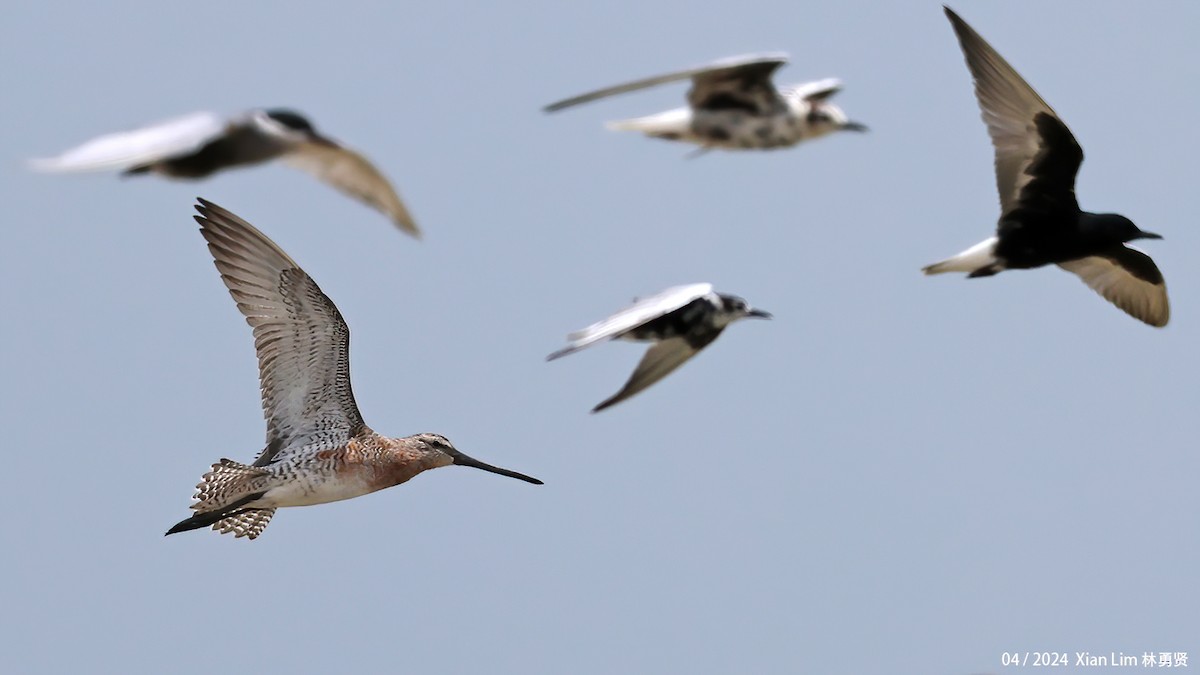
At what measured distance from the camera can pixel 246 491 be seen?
12578 mm

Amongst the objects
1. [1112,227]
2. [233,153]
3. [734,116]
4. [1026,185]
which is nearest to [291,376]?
[233,153]

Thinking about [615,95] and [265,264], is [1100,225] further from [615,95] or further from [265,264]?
[265,264]

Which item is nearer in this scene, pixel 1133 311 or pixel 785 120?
pixel 785 120

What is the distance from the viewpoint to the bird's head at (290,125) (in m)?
10.7

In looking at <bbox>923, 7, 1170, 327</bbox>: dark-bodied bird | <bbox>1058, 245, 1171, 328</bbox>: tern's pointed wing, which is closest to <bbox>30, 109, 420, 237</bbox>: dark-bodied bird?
<bbox>923, 7, 1170, 327</bbox>: dark-bodied bird

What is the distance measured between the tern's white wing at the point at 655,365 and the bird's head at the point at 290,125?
10.9ft

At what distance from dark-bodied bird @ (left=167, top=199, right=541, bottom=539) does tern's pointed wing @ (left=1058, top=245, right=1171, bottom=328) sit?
5670 mm

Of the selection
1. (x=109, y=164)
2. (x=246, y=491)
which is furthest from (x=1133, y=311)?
(x=109, y=164)

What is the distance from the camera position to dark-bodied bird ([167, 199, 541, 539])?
12695 mm

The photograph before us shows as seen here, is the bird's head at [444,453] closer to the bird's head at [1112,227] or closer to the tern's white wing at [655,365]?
the tern's white wing at [655,365]

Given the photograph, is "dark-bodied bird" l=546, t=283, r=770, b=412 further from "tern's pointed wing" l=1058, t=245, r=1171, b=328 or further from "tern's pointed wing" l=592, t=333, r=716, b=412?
"tern's pointed wing" l=1058, t=245, r=1171, b=328

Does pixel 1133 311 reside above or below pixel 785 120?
below

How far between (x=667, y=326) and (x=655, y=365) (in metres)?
0.78

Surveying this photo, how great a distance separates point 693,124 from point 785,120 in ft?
2.04
